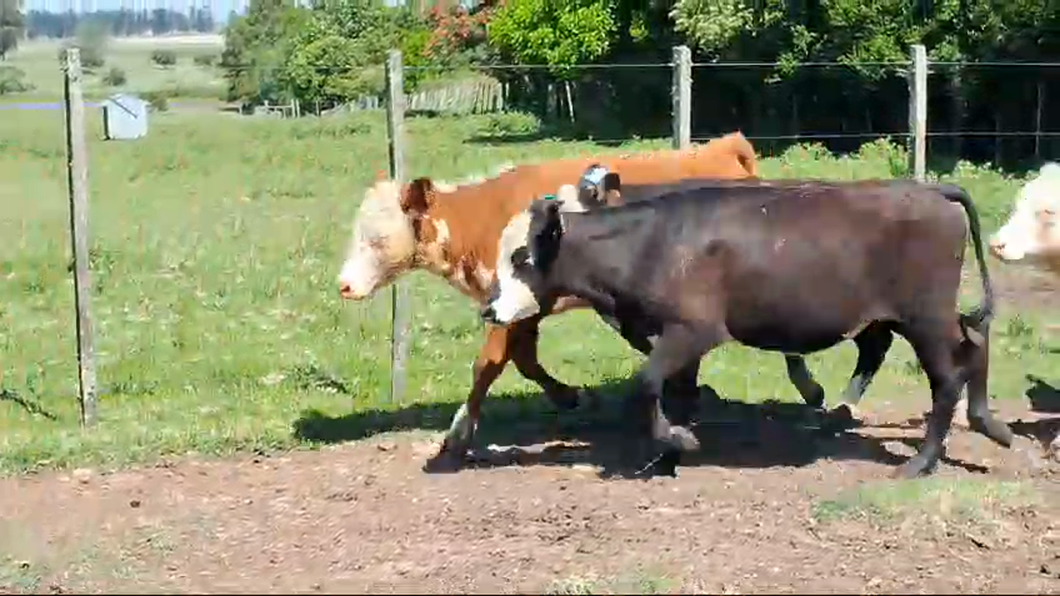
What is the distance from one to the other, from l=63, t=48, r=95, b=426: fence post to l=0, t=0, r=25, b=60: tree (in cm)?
1602

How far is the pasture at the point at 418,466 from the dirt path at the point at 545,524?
0.02 meters

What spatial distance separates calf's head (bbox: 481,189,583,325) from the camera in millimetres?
7559

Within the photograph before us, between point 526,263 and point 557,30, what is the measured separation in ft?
128

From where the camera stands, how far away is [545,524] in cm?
659

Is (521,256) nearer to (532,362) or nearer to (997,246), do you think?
(532,362)

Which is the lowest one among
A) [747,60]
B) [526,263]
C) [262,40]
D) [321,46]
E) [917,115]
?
[526,263]

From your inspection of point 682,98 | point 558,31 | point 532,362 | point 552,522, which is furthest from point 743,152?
point 558,31

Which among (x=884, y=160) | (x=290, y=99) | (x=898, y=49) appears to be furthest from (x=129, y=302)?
(x=290, y=99)

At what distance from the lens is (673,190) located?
7867 millimetres

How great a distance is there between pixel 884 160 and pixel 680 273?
18.1m

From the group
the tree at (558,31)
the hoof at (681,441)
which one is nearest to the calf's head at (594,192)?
the hoof at (681,441)

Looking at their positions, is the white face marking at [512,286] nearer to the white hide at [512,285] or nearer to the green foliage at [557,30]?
the white hide at [512,285]

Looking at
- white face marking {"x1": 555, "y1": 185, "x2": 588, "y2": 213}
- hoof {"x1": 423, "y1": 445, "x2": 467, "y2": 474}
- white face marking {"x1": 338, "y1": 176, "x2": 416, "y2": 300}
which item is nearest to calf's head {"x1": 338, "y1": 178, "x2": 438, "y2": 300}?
white face marking {"x1": 338, "y1": 176, "x2": 416, "y2": 300}

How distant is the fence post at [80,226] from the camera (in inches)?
350
